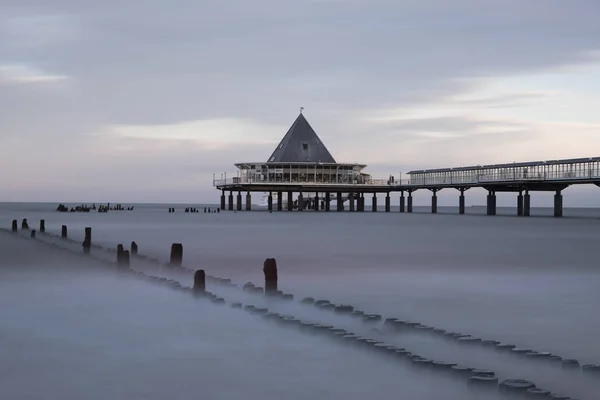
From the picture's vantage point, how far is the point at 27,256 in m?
31.5

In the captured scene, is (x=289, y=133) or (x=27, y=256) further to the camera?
(x=289, y=133)

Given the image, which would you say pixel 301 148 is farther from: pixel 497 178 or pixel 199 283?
pixel 199 283

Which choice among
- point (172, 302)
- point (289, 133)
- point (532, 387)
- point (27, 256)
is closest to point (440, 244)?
point (27, 256)

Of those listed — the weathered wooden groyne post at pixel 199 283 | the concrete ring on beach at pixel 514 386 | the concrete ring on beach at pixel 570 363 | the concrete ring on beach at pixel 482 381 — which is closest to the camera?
the concrete ring on beach at pixel 514 386

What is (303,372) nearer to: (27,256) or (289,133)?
(27,256)

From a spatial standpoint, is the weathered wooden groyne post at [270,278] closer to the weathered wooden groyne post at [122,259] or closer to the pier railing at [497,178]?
the weathered wooden groyne post at [122,259]

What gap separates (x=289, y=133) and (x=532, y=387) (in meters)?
95.7

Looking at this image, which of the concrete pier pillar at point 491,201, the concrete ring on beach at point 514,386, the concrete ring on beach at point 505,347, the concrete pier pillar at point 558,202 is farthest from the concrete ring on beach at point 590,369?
the concrete pier pillar at point 491,201

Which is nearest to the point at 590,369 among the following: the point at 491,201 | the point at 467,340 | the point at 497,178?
the point at 467,340

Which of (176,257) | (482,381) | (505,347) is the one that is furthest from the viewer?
(176,257)

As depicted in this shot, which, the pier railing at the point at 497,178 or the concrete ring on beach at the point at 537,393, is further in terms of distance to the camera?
the pier railing at the point at 497,178

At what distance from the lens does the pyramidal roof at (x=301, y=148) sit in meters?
102

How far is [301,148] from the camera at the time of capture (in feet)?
339

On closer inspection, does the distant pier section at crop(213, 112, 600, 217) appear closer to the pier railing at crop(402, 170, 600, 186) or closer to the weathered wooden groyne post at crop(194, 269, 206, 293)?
the pier railing at crop(402, 170, 600, 186)
